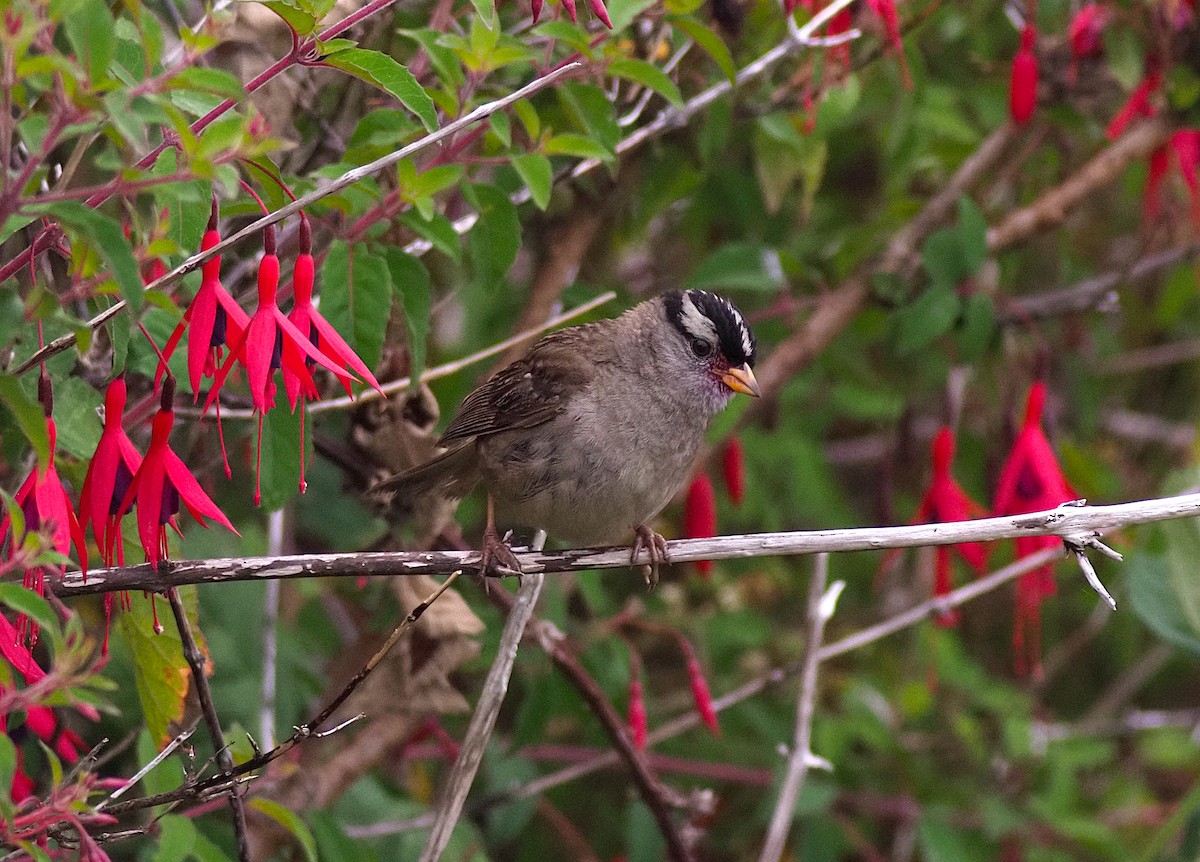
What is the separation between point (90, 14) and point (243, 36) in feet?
5.03

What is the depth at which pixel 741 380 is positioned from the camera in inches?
134

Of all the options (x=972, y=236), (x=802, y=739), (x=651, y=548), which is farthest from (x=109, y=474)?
(x=972, y=236)

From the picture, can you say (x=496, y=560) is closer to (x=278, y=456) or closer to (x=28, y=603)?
(x=278, y=456)

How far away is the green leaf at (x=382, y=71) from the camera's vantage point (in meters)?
2.01

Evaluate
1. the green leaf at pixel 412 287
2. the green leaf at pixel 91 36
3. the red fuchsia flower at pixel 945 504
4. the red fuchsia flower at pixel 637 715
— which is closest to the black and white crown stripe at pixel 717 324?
the red fuchsia flower at pixel 945 504

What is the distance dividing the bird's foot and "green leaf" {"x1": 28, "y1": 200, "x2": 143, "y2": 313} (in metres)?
0.93

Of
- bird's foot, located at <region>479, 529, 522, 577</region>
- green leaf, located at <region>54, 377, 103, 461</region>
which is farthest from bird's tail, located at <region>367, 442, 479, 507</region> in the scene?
green leaf, located at <region>54, 377, 103, 461</region>

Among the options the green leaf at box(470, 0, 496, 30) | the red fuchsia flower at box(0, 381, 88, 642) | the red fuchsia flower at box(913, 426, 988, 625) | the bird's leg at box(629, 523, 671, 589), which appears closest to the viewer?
the red fuchsia flower at box(0, 381, 88, 642)

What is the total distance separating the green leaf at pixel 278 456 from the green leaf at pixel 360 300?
0.18m

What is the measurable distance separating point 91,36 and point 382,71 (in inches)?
22.2

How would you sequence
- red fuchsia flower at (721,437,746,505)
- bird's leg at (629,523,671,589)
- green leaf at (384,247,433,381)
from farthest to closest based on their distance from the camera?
red fuchsia flower at (721,437,746,505) < bird's leg at (629,523,671,589) < green leaf at (384,247,433,381)

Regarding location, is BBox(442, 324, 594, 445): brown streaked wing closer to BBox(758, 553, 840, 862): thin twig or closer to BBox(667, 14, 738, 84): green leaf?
BBox(758, 553, 840, 862): thin twig

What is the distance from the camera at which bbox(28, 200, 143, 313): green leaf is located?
153cm

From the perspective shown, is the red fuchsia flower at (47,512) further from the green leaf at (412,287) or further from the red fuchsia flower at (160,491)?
the green leaf at (412,287)
